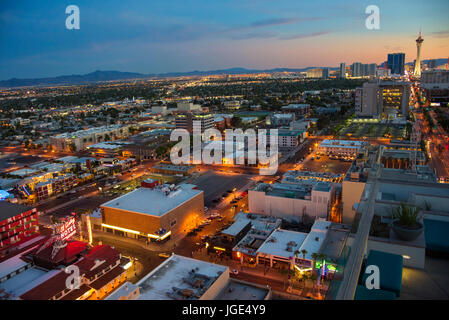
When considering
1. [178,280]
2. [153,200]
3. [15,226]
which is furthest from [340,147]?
[15,226]

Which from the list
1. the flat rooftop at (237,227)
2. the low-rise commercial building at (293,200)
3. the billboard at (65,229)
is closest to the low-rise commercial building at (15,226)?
the billboard at (65,229)

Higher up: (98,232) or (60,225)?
(60,225)

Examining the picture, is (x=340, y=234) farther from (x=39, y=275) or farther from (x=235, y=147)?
(x=235, y=147)

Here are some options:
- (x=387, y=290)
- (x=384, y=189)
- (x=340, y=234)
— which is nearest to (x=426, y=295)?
(x=387, y=290)

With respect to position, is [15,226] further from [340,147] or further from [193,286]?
[340,147]

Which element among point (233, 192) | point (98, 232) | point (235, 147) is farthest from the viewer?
point (235, 147)

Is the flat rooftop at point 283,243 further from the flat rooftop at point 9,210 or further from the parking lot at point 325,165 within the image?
the parking lot at point 325,165
